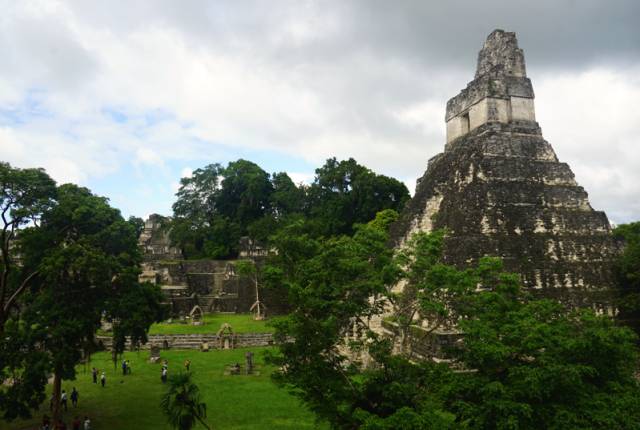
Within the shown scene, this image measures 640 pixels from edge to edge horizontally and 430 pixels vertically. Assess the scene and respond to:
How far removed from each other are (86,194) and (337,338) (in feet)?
33.3

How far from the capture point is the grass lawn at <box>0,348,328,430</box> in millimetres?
12594

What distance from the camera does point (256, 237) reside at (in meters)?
36.7

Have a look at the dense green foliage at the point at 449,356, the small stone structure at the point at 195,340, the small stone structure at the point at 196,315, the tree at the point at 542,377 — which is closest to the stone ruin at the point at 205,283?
the small stone structure at the point at 196,315

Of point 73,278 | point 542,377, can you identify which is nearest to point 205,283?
point 73,278

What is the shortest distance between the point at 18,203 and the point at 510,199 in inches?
540

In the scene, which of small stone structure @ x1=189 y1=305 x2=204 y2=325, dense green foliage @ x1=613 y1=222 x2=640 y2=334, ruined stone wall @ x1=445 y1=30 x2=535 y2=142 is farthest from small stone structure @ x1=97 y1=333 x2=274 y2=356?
dense green foliage @ x1=613 y1=222 x2=640 y2=334

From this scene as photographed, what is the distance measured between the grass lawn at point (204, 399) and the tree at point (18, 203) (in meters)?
3.80

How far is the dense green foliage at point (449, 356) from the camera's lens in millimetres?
7105

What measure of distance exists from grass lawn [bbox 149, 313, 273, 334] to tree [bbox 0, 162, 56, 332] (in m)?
13.1

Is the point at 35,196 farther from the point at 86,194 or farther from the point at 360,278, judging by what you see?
the point at 360,278

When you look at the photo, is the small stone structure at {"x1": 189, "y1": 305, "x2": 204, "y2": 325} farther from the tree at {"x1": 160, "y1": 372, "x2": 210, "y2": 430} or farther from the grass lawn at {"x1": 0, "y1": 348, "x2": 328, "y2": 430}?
the tree at {"x1": 160, "y1": 372, "x2": 210, "y2": 430}

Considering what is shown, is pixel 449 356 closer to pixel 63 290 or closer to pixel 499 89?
pixel 63 290

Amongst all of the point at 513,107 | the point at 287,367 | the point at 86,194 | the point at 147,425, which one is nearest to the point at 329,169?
the point at 513,107

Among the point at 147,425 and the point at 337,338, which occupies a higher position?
the point at 337,338
